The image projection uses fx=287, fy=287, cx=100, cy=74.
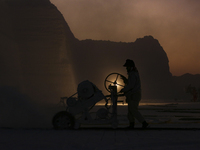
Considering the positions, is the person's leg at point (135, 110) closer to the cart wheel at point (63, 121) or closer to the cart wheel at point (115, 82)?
the cart wheel at point (115, 82)

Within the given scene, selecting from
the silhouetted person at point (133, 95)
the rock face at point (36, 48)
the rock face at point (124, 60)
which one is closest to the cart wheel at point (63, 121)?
the silhouetted person at point (133, 95)

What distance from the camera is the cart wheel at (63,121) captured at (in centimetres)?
816

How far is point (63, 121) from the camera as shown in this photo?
8.25 m

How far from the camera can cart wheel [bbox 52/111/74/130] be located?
8164 mm

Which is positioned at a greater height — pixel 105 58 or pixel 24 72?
pixel 105 58

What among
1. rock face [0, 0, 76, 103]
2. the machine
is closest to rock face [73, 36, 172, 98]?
rock face [0, 0, 76, 103]

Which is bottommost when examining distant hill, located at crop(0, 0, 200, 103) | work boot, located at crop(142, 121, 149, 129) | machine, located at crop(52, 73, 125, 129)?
work boot, located at crop(142, 121, 149, 129)

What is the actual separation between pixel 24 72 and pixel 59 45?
39.9 feet

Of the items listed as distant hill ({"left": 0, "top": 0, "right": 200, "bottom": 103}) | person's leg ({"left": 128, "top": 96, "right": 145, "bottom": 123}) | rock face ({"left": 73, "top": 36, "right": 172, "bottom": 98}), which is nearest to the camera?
person's leg ({"left": 128, "top": 96, "right": 145, "bottom": 123})

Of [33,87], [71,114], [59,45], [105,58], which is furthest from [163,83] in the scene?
[71,114]

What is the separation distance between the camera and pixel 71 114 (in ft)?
27.2

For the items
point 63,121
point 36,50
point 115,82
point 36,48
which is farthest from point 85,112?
point 36,48

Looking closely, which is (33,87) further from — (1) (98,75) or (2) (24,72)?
(1) (98,75)

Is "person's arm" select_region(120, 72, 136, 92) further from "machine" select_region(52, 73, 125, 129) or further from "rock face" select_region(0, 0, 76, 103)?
"rock face" select_region(0, 0, 76, 103)
